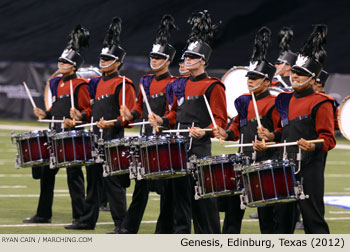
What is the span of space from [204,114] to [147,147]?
0.58 metres

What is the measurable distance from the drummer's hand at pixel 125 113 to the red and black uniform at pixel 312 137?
2162mm

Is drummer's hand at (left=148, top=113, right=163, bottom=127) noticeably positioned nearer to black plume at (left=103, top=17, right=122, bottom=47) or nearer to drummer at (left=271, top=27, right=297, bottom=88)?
black plume at (left=103, top=17, right=122, bottom=47)

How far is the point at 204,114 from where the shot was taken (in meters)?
8.66

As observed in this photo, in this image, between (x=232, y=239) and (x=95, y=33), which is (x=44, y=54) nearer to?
(x=95, y=33)

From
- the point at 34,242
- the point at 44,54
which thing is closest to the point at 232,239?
the point at 34,242

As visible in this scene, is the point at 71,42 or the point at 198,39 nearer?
the point at 198,39

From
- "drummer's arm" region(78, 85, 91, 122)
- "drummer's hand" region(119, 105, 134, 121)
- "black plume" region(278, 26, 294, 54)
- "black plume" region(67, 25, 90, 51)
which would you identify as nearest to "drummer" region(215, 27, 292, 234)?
"drummer's hand" region(119, 105, 134, 121)

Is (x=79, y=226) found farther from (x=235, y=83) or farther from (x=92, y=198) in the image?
(x=235, y=83)

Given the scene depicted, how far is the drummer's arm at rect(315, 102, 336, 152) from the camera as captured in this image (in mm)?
7648

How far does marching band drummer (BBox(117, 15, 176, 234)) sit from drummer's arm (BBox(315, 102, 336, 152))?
182 cm

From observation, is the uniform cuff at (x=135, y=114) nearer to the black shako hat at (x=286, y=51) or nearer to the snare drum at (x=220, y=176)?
the snare drum at (x=220, y=176)

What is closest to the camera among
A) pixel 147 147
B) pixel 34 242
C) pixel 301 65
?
pixel 34 242

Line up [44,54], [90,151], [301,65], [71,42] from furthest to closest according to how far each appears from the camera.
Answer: [44,54] < [71,42] < [90,151] < [301,65]

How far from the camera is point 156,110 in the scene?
988 cm
